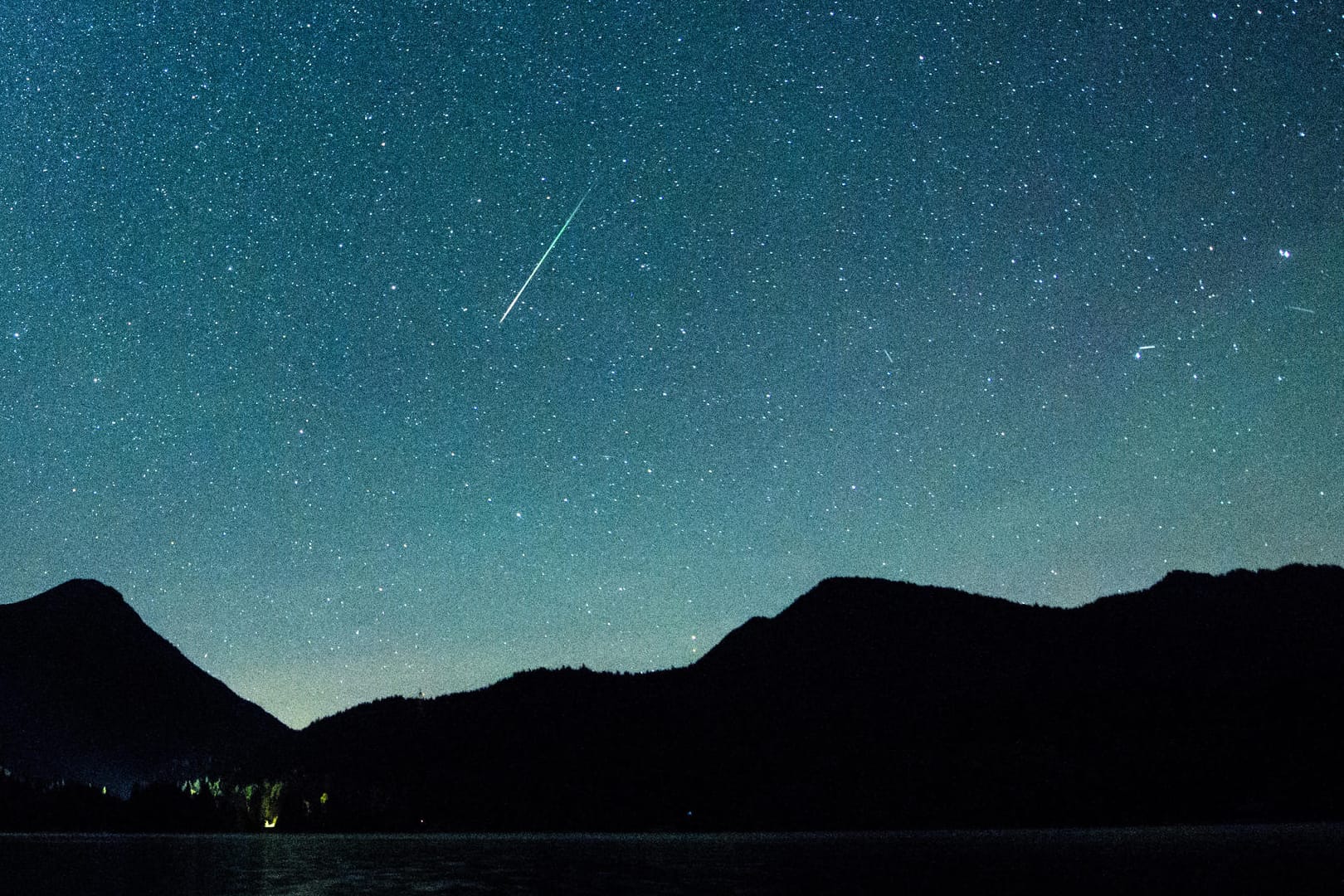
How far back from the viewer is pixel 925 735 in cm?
16050

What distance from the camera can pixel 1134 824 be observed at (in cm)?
13175

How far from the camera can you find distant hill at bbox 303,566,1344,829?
462 feet

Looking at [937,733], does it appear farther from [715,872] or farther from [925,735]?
[715,872]

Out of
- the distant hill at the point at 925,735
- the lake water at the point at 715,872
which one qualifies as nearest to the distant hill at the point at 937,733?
the distant hill at the point at 925,735

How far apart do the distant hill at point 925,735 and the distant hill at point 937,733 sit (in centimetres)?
40

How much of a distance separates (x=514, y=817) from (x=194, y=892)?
13431cm

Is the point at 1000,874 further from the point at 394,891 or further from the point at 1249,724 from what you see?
the point at 1249,724

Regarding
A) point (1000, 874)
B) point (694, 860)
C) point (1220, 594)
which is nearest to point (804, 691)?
point (1220, 594)

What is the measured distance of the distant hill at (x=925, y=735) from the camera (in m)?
141

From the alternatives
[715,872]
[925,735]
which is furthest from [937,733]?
[715,872]

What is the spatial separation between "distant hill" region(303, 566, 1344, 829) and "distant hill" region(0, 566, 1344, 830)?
40 centimetres

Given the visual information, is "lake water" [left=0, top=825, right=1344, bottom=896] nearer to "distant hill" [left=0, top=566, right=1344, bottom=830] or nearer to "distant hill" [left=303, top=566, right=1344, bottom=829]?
"distant hill" [left=303, top=566, right=1344, bottom=829]

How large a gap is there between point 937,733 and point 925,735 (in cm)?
203

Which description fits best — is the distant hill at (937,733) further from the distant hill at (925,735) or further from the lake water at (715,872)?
the lake water at (715,872)
